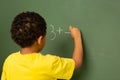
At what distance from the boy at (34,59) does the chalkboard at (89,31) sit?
0.07 metres

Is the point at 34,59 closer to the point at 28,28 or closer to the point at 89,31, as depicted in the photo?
the point at 28,28

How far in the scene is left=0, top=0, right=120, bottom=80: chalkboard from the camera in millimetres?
1194

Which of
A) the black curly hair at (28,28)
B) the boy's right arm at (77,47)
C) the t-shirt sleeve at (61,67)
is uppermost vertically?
the black curly hair at (28,28)

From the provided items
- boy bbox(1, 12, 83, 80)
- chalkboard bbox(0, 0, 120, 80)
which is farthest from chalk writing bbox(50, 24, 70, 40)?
boy bbox(1, 12, 83, 80)

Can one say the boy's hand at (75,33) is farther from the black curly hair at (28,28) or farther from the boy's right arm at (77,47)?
the black curly hair at (28,28)

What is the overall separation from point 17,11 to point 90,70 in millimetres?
515

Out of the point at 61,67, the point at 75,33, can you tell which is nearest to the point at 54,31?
the point at 75,33

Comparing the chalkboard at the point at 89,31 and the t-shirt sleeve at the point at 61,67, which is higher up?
the chalkboard at the point at 89,31

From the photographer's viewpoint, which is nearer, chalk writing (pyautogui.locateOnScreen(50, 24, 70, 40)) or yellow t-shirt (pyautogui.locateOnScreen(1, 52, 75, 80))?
yellow t-shirt (pyautogui.locateOnScreen(1, 52, 75, 80))

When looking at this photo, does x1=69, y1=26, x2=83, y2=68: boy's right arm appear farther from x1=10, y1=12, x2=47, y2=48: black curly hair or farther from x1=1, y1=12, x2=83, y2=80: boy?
x1=10, y1=12, x2=47, y2=48: black curly hair

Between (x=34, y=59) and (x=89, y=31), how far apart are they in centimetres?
27

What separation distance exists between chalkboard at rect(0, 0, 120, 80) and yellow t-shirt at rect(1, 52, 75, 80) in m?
0.12

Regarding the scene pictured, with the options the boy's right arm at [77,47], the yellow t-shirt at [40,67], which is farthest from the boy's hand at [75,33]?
the yellow t-shirt at [40,67]

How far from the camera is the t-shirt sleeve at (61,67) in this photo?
116 centimetres
